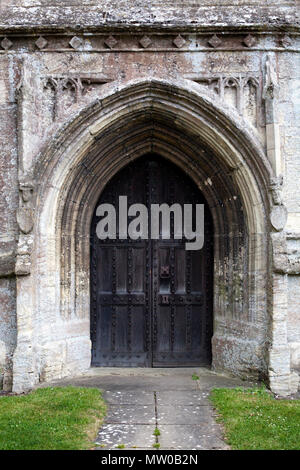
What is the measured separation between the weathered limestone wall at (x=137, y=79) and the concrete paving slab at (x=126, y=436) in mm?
1817

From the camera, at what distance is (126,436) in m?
5.03

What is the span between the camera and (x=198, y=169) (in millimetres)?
7582

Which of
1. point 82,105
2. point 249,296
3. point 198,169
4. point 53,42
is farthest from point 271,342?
point 53,42

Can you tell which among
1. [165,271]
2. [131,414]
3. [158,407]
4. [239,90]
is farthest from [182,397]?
[239,90]

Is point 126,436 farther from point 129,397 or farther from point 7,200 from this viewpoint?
point 7,200

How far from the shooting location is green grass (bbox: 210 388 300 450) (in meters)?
4.76

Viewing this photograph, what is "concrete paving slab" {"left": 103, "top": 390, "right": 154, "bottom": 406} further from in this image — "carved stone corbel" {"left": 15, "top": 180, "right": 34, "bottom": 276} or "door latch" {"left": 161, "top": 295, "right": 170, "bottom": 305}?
"carved stone corbel" {"left": 15, "top": 180, "right": 34, "bottom": 276}

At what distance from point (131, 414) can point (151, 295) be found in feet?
7.97

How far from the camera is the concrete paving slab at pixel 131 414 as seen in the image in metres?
5.45

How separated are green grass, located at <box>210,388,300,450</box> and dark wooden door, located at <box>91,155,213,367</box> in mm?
1563

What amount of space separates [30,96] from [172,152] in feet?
6.95

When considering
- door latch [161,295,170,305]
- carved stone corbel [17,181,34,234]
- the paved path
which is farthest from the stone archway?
door latch [161,295,170,305]

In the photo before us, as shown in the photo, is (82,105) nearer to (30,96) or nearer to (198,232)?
(30,96)
